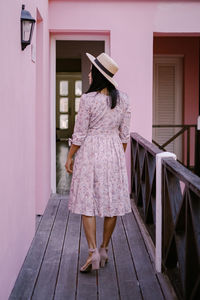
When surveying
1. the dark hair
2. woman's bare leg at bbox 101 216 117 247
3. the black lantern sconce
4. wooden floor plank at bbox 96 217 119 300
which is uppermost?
the black lantern sconce

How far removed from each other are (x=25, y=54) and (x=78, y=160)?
3.68ft

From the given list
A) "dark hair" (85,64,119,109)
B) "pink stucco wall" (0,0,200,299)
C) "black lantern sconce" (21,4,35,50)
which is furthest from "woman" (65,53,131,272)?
"black lantern sconce" (21,4,35,50)

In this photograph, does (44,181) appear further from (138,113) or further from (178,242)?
(178,242)

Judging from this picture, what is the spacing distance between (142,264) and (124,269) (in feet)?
0.66

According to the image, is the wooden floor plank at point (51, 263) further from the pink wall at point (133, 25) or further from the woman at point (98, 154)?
the pink wall at point (133, 25)

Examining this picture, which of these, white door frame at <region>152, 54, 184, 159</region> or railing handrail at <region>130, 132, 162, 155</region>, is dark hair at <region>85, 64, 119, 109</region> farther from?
white door frame at <region>152, 54, 184, 159</region>

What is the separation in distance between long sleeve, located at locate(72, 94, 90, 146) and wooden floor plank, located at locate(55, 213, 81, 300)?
104 cm

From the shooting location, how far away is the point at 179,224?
3.13 meters

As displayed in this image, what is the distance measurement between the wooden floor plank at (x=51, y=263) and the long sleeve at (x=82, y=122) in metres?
1.07

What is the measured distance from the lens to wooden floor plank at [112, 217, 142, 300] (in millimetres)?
3422

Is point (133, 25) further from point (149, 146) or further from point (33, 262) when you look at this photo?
point (33, 262)

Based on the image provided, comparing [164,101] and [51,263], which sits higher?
[164,101]

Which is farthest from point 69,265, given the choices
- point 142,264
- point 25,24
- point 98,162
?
point 25,24

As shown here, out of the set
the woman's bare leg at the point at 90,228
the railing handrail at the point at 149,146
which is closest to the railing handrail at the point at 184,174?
the railing handrail at the point at 149,146
